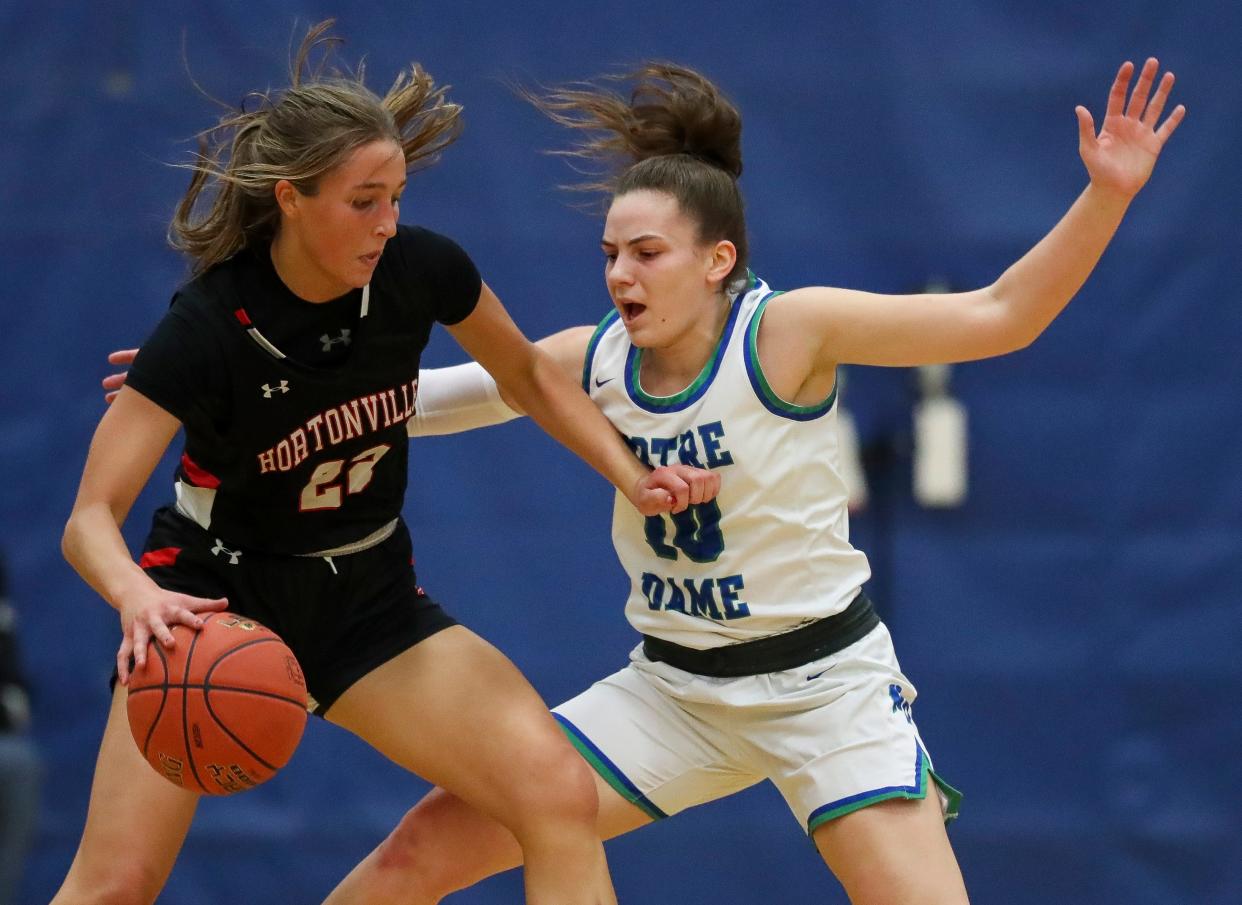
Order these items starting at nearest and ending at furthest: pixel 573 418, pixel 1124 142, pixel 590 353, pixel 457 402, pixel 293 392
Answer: pixel 1124 142 → pixel 293 392 → pixel 573 418 → pixel 590 353 → pixel 457 402

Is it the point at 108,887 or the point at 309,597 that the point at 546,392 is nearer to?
the point at 309,597

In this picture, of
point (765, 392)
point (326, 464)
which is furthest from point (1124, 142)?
point (326, 464)

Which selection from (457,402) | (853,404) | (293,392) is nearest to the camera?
(293,392)

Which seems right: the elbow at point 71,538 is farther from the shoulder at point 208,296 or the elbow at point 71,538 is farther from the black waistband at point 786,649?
the black waistband at point 786,649

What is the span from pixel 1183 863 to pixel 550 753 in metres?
2.43

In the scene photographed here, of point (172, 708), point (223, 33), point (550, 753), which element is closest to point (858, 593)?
point (550, 753)

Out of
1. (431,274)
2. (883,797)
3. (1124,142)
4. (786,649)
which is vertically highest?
(1124,142)

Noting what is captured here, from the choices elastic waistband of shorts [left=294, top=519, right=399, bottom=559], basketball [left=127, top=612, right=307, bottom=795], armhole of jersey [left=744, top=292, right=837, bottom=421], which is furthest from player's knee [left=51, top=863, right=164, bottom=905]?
armhole of jersey [left=744, top=292, right=837, bottom=421]

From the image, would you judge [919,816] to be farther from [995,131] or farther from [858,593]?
[995,131]

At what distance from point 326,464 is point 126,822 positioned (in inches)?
29.0

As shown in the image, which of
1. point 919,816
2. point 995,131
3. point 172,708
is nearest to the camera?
point 172,708

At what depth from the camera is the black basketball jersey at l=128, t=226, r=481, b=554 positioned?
9.84 feet

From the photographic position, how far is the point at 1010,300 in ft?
9.91

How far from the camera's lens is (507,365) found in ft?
11.0
